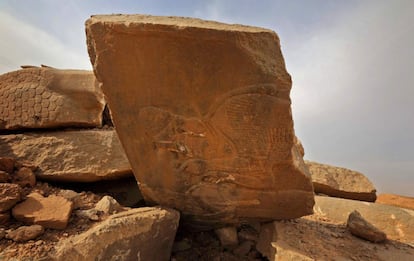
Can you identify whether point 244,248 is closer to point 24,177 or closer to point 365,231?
point 365,231

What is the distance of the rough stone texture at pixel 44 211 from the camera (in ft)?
5.03

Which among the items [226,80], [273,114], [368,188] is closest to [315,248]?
[273,114]

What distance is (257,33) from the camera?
1.58m

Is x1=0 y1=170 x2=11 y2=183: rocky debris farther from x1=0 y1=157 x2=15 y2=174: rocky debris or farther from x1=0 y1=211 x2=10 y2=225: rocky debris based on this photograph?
x1=0 y1=211 x2=10 y2=225: rocky debris

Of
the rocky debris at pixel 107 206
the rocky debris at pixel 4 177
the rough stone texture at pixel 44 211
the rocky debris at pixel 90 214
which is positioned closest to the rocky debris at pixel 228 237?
the rocky debris at pixel 107 206

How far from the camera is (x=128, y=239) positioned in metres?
1.63

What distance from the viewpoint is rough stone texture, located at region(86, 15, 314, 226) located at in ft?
5.16

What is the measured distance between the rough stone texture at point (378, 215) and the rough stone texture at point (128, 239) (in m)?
2.18

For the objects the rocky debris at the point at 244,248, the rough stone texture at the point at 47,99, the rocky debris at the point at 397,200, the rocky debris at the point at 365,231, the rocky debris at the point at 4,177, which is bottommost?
the rocky debris at the point at 397,200

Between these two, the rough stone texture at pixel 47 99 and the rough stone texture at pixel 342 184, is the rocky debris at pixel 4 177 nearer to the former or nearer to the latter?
the rough stone texture at pixel 47 99

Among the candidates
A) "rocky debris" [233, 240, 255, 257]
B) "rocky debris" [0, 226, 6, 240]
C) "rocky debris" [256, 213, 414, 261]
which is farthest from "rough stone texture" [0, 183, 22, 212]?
"rocky debris" [256, 213, 414, 261]

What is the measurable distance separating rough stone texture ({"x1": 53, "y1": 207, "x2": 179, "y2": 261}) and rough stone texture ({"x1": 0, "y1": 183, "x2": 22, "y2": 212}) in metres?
0.43

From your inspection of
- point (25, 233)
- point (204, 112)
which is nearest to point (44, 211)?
point (25, 233)

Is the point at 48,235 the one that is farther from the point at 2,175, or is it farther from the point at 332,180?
the point at 332,180
